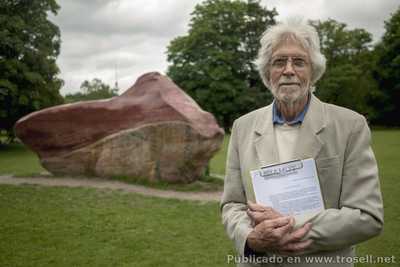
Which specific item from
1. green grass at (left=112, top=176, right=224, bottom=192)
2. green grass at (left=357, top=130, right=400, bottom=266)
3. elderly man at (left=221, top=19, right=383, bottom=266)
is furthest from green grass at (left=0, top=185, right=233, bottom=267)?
elderly man at (left=221, top=19, right=383, bottom=266)

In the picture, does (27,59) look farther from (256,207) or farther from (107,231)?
(256,207)

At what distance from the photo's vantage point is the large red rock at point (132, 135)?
11.7 m

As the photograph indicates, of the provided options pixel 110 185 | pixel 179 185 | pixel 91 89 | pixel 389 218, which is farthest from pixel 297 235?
pixel 91 89

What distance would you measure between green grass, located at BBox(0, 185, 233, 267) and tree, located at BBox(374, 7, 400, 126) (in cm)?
4171

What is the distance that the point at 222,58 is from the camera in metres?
38.5

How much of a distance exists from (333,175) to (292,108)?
0.45 meters

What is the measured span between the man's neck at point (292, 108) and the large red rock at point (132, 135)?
29.4ft

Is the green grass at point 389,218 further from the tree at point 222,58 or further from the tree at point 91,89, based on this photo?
the tree at point 91,89

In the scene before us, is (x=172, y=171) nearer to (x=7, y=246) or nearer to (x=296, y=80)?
(x=7, y=246)

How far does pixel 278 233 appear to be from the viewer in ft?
7.10

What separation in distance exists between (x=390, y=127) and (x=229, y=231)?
50.4m

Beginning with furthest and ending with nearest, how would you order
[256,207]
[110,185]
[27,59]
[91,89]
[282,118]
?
[91,89]
[27,59]
[110,185]
[282,118]
[256,207]

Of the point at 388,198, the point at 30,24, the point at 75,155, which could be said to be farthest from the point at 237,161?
the point at 30,24

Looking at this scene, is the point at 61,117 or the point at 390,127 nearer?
the point at 61,117
